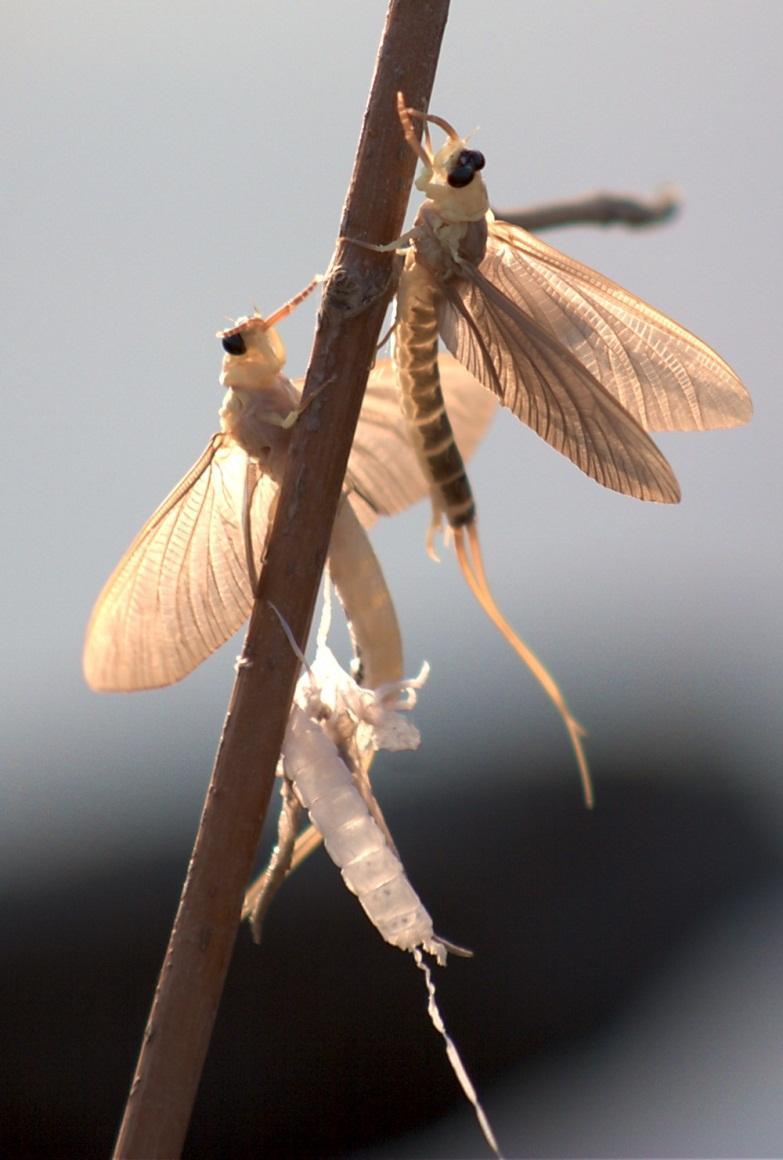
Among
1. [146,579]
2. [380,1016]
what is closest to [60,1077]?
[380,1016]

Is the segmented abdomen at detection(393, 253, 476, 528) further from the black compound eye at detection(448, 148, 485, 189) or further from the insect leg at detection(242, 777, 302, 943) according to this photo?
the insect leg at detection(242, 777, 302, 943)

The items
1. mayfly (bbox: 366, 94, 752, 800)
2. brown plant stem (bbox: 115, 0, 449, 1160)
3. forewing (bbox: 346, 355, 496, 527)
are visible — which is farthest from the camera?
forewing (bbox: 346, 355, 496, 527)

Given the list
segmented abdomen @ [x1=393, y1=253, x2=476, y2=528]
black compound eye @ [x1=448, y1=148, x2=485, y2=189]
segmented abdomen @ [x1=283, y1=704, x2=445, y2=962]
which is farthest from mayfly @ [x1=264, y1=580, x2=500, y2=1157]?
black compound eye @ [x1=448, y1=148, x2=485, y2=189]

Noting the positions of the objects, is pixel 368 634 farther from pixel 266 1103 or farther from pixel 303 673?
pixel 266 1103

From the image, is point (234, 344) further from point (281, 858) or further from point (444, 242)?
point (281, 858)

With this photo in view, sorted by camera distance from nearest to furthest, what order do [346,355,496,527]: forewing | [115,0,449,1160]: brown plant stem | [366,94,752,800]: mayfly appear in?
[115,0,449,1160]: brown plant stem
[366,94,752,800]: mayfly
[346,355,496,527]: forewing

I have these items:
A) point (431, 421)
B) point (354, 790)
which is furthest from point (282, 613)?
point (431, 421)

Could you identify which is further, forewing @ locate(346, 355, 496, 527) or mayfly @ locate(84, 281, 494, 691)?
forewing @ locate(346, 355, 496, 527)
